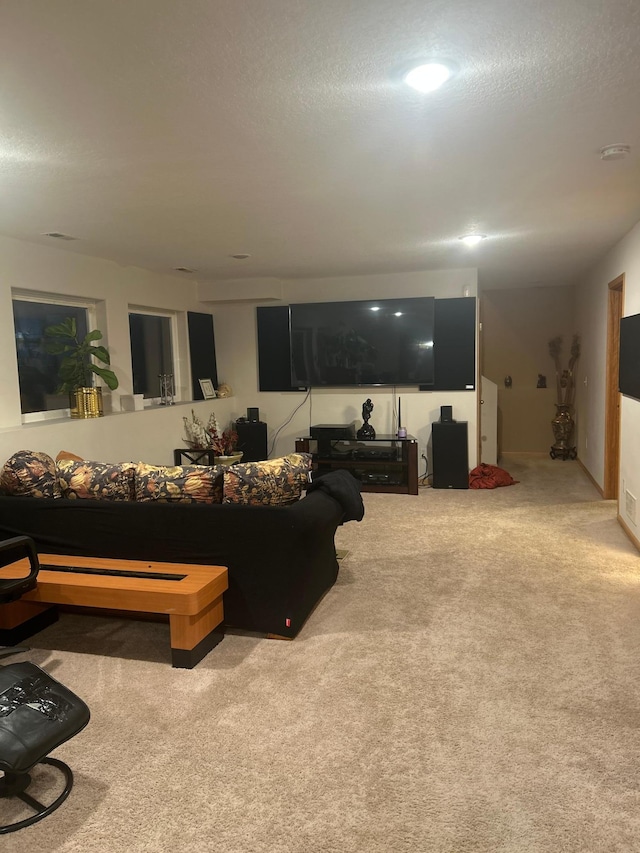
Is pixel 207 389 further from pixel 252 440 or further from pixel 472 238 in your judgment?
pixel 472 238

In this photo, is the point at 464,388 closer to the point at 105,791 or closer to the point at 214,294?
the point at 214,294

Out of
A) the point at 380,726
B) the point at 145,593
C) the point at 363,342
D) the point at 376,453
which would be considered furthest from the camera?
the point at 363,342

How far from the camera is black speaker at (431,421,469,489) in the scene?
21.5ft

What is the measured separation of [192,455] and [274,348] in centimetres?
177

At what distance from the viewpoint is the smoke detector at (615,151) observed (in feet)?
9.04

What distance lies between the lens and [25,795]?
1935 millimetres

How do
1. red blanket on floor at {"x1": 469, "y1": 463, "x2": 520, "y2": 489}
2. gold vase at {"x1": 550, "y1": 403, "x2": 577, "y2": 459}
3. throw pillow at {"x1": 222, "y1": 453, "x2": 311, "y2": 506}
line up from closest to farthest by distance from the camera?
throw pillow at {"x1": 222, "y1": 453, "x2": 311, "y2": 506}
red blanket on floor at {"x1": 469, "y1": 463, "x2": 520, "y2": 489}
gold vase at {"x1": 550, "y1": 403, "x2": 577, "y2": 459}

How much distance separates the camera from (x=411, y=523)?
5.21 meters

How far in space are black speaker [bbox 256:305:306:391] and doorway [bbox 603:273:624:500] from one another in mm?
3370

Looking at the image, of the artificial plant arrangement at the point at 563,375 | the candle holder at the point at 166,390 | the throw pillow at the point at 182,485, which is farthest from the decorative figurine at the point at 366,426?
the throw pillow at the point at 182,485

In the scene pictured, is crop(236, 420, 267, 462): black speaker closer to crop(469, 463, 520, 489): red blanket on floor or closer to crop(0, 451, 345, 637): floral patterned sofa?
crop(469, 463, 520, 489): red blanket on floor

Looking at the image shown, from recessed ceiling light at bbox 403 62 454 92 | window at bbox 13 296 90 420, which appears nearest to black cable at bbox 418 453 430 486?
window at bbox 13 296 90 420

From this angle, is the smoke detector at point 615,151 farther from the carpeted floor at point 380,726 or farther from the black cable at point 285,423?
the black cable at point 285,423

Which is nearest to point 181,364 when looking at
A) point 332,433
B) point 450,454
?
point 332,433
